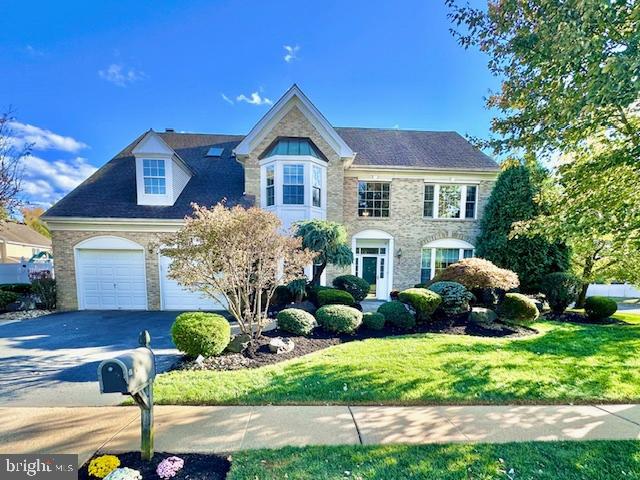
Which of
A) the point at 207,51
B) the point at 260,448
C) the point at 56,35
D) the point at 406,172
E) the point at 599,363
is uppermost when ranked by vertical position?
the point at 207,51

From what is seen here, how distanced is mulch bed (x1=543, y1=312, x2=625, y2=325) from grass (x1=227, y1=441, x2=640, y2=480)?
830 centimetres

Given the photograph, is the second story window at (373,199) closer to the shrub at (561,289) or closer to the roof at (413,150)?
→ the roof at (413,150)

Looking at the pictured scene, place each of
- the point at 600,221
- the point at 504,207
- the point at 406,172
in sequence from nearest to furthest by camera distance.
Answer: the point at 600,221, the point at 504,207, the point at 406,172

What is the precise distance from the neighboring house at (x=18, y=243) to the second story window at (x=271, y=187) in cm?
2534

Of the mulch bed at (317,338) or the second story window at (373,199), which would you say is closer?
the mulch bed at (317,338)

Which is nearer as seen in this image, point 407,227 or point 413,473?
point 413,473

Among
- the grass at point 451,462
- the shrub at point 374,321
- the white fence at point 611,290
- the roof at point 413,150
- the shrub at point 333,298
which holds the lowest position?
the white fence at point 611,290

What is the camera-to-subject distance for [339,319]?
7.08 metres

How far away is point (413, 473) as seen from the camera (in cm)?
250

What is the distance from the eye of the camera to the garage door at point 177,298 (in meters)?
11.1

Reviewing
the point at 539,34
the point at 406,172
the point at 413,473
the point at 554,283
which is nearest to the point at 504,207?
the point at 554,283

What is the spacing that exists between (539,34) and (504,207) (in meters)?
9.96

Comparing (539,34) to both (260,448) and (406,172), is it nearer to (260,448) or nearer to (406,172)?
(260,448)

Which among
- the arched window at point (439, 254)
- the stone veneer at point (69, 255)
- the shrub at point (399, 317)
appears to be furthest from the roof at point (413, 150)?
the stone veneer at point (69, 255)
